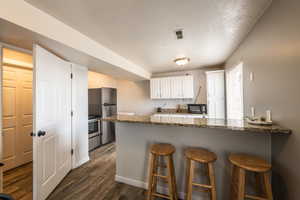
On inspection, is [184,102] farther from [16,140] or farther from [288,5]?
[16,140]

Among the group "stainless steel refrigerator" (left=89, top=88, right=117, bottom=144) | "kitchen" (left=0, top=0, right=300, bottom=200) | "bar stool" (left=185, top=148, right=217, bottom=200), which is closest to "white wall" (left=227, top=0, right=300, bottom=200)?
"kitchen" (left=0, top=0, right=300, bottom=200)

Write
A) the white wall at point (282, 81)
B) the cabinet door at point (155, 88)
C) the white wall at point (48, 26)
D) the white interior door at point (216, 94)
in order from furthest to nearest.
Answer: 1. the cabinet door at point (155, 88)
2. the white interior door at point (216, 94)
3. the white wall at point (48, 26)
4. the white wall at point (282, 81)

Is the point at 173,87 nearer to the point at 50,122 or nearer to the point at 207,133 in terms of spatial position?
the point at 207,133

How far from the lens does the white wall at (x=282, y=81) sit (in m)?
1.01

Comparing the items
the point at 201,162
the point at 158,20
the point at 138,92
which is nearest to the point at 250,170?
the point at 201,162

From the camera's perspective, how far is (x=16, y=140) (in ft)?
8.29

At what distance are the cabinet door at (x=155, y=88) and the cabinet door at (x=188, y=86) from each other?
0.84 m

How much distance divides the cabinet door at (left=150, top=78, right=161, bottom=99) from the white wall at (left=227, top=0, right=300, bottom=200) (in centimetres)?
284

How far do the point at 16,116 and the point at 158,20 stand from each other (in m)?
3.34

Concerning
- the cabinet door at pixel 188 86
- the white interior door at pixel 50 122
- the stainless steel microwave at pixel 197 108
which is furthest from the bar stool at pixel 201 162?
the cabinet door at pixel 188 86

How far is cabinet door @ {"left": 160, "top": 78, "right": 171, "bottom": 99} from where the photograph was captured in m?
4.09

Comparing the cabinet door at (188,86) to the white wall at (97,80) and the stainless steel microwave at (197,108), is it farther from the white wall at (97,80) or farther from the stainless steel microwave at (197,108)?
the white wall at (97,80)

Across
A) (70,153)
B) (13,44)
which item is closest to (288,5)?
(13,44)

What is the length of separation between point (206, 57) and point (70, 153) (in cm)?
366
